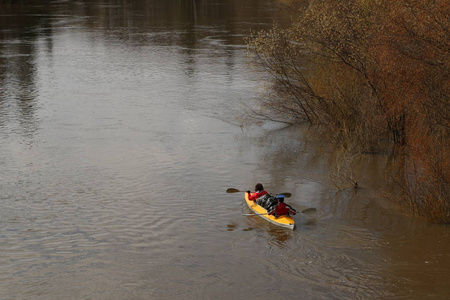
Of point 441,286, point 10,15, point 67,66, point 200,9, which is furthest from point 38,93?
point 200,9

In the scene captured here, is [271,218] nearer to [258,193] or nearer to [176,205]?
[258,193]

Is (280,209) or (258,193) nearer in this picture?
(280,209)

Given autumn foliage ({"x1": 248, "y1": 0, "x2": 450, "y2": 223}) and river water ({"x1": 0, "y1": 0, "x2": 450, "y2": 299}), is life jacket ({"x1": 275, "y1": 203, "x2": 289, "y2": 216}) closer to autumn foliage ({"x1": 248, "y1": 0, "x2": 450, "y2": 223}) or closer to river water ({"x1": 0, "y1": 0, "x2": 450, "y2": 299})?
river water ({"x1": 0, "y1": 0, "x2": 450, "y2": 299})

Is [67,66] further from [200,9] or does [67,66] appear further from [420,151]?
[200,9]

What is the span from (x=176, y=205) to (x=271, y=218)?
10.6 feet

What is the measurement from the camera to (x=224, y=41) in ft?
164

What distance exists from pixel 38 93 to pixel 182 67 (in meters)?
9.82

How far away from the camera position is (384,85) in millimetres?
20391

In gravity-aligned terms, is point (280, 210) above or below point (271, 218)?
above

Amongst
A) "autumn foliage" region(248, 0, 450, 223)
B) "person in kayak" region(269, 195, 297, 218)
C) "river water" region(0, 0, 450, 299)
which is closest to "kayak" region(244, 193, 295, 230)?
"person in kayak" region(269, 195, 297, 218)

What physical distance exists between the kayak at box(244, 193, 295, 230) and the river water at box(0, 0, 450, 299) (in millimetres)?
306

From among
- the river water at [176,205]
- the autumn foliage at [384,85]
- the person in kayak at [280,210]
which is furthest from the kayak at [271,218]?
the autumn foliage at [384,85]

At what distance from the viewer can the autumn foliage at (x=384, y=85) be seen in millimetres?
16672

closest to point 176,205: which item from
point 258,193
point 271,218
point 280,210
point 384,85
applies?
point 258,193
